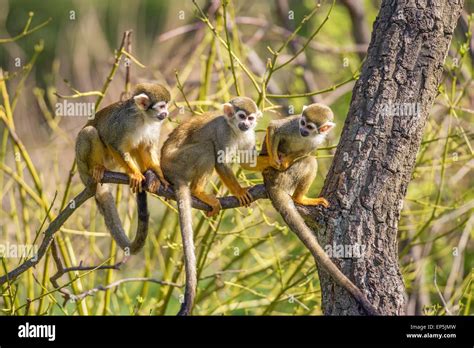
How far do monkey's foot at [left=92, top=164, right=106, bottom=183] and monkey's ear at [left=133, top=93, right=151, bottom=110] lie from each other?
1.69 feet

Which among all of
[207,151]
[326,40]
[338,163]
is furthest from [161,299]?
[326,40]

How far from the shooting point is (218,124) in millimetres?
5320

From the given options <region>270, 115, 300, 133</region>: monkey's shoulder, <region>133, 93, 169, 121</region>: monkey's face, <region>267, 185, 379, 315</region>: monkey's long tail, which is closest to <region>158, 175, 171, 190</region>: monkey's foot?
<region>133, 93, 169, 121</region>: monkey's face

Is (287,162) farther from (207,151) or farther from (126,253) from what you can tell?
(126,253)

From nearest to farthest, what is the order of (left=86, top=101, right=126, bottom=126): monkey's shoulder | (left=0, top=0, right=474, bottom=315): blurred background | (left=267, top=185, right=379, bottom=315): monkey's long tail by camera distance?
(left=267, top=185, right=379, bottom=315): monkey's long tail
(left=86, top=101, right=126, bottom=126): monkey's shoulder
(left=0, top=0, right=474, bottom=315): blurred background

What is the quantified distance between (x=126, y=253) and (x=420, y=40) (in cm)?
246

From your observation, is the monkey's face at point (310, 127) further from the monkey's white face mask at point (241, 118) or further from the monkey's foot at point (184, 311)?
the monkey's foot at point (184, 311)

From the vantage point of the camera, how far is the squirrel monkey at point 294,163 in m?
4.80

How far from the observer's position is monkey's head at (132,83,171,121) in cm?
514

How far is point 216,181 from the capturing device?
23.4 ft

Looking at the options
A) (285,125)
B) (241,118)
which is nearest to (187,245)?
(241,118)

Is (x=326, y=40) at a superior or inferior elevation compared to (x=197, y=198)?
superior

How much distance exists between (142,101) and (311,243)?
1.54 meters

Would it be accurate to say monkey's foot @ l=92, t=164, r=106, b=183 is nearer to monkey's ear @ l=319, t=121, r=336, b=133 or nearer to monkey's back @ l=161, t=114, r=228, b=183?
monkey's back @ l=161, t=114, r=228, b=183
